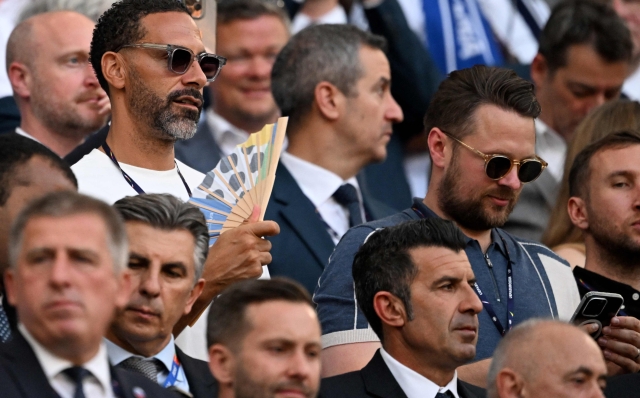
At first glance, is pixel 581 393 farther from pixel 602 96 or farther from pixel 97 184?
pixel 602 96

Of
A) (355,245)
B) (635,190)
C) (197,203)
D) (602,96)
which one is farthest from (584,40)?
(197,203)

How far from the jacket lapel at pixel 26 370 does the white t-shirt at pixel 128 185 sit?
1.59 metres

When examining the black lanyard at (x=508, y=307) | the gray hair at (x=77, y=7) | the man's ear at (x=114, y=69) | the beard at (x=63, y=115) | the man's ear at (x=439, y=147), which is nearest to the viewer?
the black lanyard at (x=508, y=307)

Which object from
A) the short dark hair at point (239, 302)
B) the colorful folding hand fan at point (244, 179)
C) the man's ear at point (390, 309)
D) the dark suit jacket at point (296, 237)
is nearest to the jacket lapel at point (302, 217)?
the dark suit jacket at point (296, 237)

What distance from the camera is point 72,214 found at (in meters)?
4.12

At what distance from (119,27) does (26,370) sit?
2.53 metres

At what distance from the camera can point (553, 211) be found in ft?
24.4

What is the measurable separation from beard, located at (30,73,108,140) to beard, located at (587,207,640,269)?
8.89 ft

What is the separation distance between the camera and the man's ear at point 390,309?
5500mm

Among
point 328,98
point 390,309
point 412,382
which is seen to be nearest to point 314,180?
point 328,98

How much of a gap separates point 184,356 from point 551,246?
2942 mm

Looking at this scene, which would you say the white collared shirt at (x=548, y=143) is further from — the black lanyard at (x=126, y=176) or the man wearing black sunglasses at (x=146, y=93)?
the black lanyard at (x=126, y=176)

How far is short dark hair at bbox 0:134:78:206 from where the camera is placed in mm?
5008

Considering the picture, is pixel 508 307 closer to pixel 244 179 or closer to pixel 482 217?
pixel 482 217
